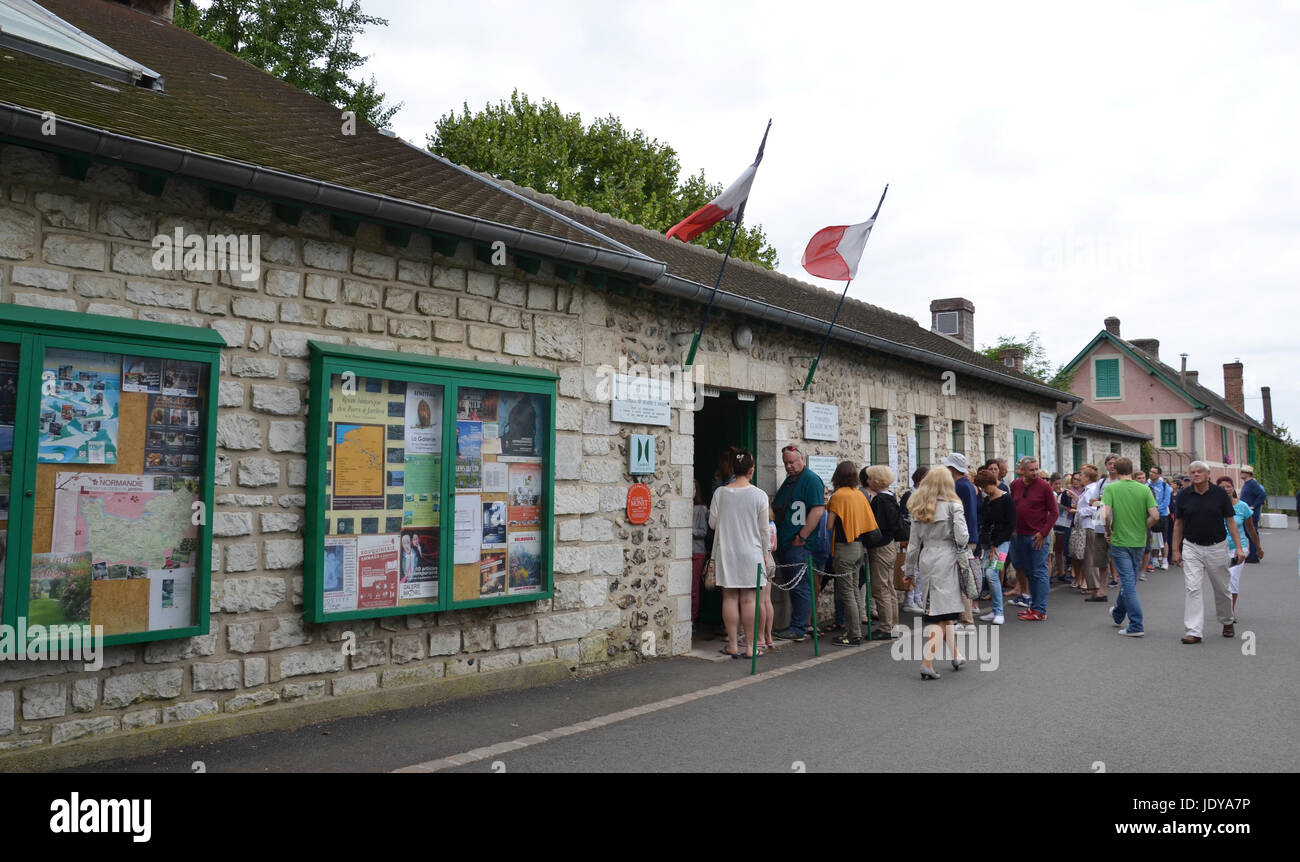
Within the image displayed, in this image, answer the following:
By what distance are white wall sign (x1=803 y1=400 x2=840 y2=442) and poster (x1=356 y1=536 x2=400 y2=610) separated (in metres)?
5.75

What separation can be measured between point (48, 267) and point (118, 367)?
2.03ft

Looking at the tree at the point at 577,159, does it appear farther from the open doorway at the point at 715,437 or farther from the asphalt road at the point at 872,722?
the asphalt road at the point at 872,722

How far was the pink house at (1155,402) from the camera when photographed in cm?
3666

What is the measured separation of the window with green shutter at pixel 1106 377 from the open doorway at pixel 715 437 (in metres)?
33.6

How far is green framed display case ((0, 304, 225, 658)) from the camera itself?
4.61 metres

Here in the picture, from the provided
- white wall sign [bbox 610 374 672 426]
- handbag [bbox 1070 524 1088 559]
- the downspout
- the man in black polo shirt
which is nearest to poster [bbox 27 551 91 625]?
white wall sign [bbox 610 374 672 426]

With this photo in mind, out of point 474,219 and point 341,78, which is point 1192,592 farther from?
point 341,78

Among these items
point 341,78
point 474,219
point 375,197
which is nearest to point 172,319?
point 375,197

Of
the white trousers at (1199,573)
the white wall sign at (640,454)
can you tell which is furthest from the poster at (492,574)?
the white trousers at (1199,573)

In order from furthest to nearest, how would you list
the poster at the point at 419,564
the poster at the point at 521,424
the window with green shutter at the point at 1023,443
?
1. the window with green shutter at the point at 1023,443
2. the poster at the point at 521,424
3. the poster at the point at 419,564

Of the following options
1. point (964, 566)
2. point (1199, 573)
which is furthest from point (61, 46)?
point (1199, 573)

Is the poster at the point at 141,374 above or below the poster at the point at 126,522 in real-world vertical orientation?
above

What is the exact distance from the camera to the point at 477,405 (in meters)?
6.74

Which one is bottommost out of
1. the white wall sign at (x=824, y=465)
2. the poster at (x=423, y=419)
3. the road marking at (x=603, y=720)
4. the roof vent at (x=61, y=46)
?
the road marking at (x=603, y=720)
